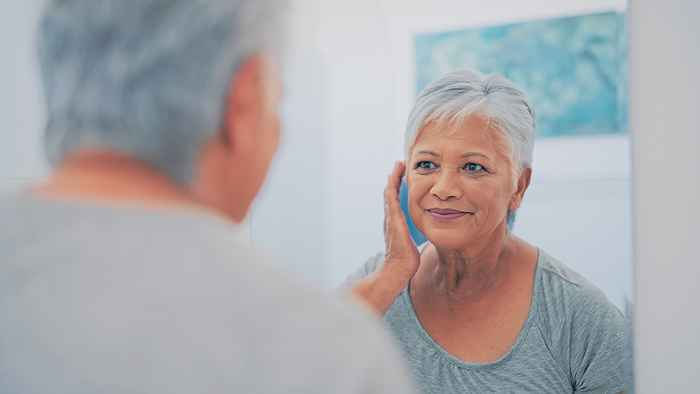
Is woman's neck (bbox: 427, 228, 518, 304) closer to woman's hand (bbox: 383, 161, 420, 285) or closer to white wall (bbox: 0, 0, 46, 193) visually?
woman's hand (bbox: 383, 161, 420, 285)

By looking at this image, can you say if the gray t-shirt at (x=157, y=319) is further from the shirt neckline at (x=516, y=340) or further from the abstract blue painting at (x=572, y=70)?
the abstract blue painting at (x=572, y=70)

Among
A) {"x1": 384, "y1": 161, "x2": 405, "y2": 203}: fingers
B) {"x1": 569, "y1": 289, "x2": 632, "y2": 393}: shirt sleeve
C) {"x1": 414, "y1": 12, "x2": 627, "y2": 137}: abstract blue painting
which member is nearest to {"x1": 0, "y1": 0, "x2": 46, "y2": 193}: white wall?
{"x1": 384, "y1": 161, "x2": 405, "y2": 203}: fingers

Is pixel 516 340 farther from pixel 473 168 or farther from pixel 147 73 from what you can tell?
pixel 147 73

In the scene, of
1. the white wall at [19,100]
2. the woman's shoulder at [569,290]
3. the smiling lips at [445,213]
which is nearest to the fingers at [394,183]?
the smiling lips at [445,213]

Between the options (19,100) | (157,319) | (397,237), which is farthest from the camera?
(19,100)

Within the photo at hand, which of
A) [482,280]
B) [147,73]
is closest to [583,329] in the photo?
[482,280]

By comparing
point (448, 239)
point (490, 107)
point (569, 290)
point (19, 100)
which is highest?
point (19, 100)

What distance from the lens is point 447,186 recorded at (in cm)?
139

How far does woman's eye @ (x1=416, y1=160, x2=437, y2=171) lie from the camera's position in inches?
55.9

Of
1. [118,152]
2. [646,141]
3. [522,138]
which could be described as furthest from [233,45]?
[646,141]

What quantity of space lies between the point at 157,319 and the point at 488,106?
98 centimetres

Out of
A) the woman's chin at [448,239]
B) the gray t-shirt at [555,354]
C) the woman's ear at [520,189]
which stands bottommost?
the gray t-shirt at [555,354]

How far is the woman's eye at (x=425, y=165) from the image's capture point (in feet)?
4.66

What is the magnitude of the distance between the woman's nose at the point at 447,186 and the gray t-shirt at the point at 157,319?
82cm
